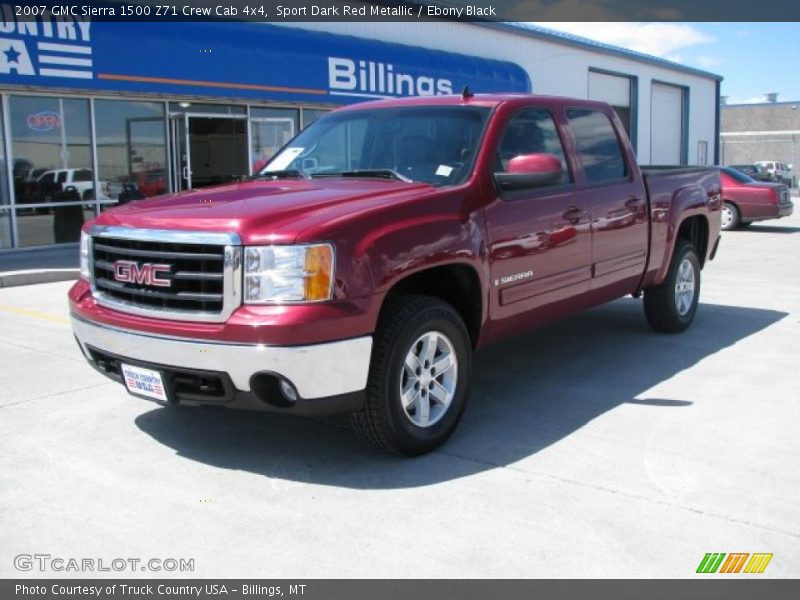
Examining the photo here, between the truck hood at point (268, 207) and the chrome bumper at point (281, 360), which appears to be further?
the truck hood at point (268, 207)

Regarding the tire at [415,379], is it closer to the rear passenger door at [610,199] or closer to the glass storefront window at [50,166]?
the rear passenger door at [610,199]

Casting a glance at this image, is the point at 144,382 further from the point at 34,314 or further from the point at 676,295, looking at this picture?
the point at 34,314

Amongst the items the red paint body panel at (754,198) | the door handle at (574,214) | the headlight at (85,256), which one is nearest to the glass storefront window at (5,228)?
the headlight at (85,256)

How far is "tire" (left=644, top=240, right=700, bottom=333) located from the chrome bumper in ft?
13.2

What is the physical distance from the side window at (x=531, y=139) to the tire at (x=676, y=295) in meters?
2.01

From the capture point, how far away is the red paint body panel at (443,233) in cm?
389

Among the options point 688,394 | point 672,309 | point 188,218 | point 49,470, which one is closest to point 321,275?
point 188,218

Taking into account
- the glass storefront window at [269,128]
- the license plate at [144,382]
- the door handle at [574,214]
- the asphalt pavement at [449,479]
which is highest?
the glass storefront window at [269,128]

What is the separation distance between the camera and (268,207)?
4172 mm

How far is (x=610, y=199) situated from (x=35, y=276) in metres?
8.15

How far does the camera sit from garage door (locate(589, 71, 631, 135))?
Answer: 2916cm

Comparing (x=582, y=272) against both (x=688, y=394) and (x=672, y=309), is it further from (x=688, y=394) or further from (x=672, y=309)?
(x=672, y=309)

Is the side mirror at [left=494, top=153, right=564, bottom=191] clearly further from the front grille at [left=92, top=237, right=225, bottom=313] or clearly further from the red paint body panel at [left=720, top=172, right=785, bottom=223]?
the red paint body panel at [left=720, top=172, right=785, bottom=223]
